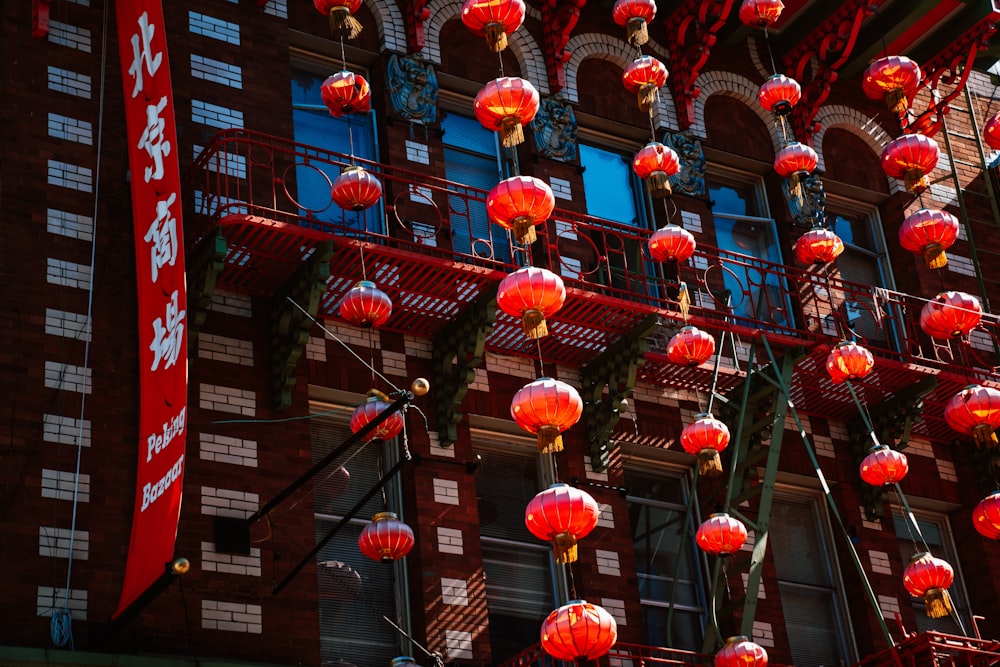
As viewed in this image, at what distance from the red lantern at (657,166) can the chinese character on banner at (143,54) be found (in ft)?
20.2

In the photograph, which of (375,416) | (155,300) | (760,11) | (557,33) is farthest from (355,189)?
(760,11)

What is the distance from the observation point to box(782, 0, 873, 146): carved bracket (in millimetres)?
23656

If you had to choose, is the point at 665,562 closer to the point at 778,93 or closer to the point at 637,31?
the point at 778,93

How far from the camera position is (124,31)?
1702cm

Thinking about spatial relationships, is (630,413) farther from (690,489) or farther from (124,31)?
(124,31)

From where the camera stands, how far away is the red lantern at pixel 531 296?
56.4 feet

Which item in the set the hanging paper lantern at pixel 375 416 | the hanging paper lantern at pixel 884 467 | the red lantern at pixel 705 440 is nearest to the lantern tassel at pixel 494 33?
the hanging paper lantern at pixel 375 416

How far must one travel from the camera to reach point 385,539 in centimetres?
A: 1658

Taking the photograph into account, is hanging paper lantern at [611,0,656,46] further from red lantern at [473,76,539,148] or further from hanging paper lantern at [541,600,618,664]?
hanging paper lantern at [541,600,618,664]

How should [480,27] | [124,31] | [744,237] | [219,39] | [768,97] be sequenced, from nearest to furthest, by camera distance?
1. [124,31]
2. [480,27]
3. [219,39]
4. [768,97]
5. [744,237]

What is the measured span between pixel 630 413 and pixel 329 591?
4.81 m

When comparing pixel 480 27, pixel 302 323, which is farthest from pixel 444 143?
pixel 302 323

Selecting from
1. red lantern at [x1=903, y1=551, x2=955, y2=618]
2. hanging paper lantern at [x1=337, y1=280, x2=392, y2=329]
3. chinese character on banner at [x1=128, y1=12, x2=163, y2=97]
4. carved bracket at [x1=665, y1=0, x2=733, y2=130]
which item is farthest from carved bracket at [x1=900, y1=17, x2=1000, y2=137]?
chinese character on banner at [x1=128, y1=12, x2=163, y2=97]

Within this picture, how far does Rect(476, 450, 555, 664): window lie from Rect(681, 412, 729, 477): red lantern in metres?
2.10
